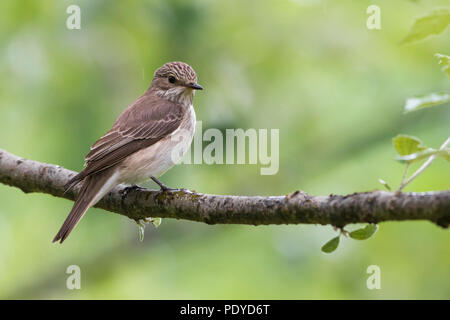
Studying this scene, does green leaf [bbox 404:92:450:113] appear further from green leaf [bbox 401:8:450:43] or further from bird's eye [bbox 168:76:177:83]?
bird's eye [bbox 168:76:177:83]


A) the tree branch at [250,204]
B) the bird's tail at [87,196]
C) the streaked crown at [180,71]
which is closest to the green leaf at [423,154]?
the tree branch at [250,204]

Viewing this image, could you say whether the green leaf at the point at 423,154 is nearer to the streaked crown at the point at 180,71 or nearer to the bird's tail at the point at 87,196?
the bird's tail at the point at 87,196

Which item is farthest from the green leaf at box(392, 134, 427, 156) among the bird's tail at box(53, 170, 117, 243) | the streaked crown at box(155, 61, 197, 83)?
the streaked crown at box(155, 61, 197, 83)

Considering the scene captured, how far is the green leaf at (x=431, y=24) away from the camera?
2475 millimetres

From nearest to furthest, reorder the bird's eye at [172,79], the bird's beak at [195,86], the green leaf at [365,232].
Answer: the green leaf at [365,232] < the bird's beak at [195,86] < the bird's eye at [172,79]

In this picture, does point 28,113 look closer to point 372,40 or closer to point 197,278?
point 197,278

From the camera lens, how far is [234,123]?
6066mm

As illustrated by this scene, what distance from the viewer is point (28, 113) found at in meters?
6.70

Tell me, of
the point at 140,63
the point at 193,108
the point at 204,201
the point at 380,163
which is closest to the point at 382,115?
the point at 380,163

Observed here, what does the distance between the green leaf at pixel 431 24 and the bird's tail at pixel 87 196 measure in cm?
297

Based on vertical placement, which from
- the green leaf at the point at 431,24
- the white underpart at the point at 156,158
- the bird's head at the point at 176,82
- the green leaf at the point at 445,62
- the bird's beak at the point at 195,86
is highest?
the bird's head at the point at 176,82

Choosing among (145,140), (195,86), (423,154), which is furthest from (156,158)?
(423,154)

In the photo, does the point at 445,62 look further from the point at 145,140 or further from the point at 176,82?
the point at 176,82

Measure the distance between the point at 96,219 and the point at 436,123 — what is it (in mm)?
4054
